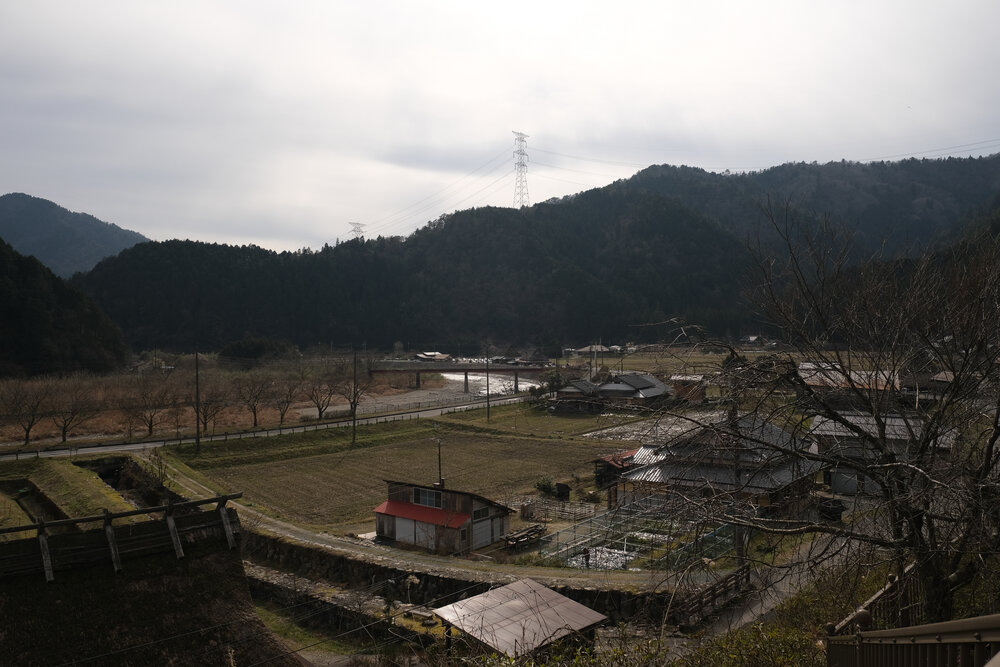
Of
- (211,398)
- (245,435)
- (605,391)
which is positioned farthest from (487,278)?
(245,435)

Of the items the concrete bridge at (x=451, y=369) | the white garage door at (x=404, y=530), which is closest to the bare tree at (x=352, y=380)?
the concrete bridge at (x=451, y=369)

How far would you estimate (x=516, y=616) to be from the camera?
30.1 ft

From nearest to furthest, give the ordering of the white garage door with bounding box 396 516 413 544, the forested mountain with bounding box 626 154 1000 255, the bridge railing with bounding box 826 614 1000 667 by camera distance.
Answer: the bridge railing with bounding box 826 614 1000 667, the white garage door with bounding box 396 516 413 544, the forested mountain with bounding box 626 154 1000 255

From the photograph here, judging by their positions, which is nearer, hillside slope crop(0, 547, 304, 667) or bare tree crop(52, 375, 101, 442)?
hillside slope crop(0, 547, 304, 667)

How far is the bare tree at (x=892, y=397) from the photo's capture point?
479 cm

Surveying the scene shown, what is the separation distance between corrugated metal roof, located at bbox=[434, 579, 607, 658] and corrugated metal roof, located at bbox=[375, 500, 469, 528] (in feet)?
27.9

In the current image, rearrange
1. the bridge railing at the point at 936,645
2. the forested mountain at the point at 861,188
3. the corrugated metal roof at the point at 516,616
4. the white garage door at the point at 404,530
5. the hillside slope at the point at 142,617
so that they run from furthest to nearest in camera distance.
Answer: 1. the forested mountain at the point at 861,188
2. the white garage door at the point at 404,530
3. the hillside slope at the point at 142,617
4. the corrugated metal roof at the point at 516,616
5. the bridge railing at the point at 936,645

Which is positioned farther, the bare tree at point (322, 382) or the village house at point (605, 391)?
the bare tree at point (322, 382)

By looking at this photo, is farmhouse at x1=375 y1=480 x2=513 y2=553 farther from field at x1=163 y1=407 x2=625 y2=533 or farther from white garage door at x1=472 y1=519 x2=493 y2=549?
field at x1=163 y1=407 x2=625 y2=533

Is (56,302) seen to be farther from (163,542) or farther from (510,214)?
(510,214)

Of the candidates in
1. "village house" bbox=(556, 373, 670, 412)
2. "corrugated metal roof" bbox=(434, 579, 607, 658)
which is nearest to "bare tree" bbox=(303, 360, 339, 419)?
"village house" bbox=(556, 373, 670, 412)

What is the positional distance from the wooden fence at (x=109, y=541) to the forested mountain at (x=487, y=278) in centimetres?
7607

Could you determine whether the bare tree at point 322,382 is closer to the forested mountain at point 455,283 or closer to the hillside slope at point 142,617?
the hillside slope at point 142,617

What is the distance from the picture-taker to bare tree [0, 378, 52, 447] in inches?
1287
